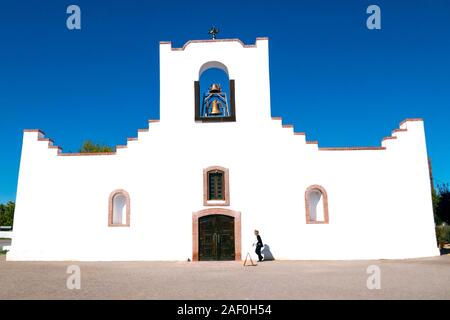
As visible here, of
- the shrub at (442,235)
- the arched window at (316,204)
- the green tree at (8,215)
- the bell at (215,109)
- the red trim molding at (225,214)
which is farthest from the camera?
the green tree at (8,215)

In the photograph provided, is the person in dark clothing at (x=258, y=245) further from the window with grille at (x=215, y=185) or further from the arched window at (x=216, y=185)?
the window with grille at (x=215, y=185)

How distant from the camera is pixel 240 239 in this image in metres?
18.7

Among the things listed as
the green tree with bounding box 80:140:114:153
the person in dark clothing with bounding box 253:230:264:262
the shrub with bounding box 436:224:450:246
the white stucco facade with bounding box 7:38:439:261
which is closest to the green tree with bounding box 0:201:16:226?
the green tree with bounding box 80:140:114:153

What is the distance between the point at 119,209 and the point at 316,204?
10.3 meters

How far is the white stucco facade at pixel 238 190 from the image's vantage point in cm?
1866

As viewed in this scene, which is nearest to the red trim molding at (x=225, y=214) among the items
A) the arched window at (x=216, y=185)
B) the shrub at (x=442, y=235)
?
the arched window at (x=216, y=185)

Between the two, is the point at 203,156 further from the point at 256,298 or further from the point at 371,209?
the point at 256,298

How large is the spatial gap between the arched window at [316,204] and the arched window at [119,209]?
8.98 metres

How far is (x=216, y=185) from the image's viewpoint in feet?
63.1

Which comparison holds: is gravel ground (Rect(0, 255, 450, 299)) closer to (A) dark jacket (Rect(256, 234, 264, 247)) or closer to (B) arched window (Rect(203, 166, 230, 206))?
(A) dark jacket (Rect(256, 234, 264, 247))

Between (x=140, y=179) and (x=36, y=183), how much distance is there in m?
5.38
